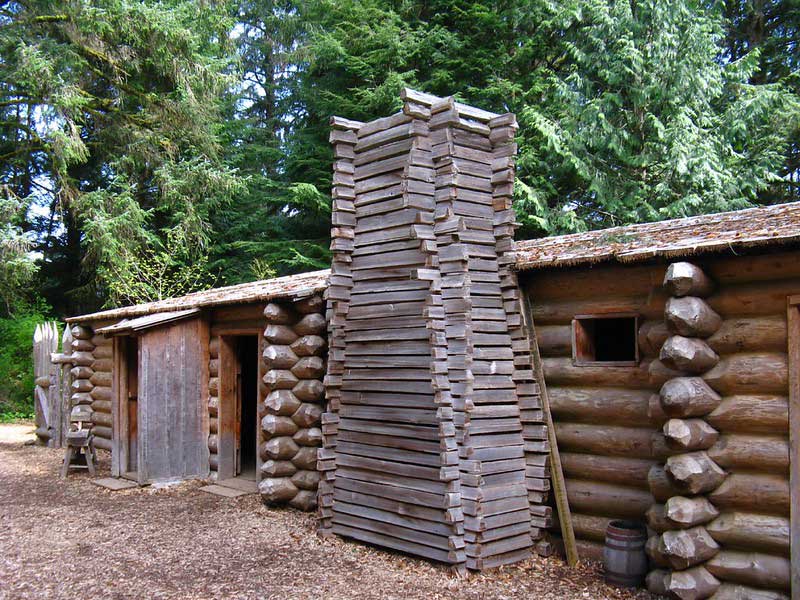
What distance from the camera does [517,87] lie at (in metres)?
17.8

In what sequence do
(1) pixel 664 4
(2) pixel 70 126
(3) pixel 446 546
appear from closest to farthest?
1. (3) pixel 446 546
2. (1) pixel 664 4
3. (2) pixel 70 126

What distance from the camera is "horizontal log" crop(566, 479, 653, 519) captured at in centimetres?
692

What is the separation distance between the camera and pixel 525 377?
25.1 ft

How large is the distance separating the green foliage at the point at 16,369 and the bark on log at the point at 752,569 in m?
20.6

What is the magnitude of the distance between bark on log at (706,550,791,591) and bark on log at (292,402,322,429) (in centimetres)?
536

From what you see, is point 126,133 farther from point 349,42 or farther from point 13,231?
point 349,42

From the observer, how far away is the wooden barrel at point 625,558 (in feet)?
21.3

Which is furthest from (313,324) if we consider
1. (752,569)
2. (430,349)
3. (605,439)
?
(752,569)

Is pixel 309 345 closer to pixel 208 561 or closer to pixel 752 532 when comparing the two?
pixel 208 561

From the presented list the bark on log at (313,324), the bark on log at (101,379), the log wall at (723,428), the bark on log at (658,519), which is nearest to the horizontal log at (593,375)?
the log wall at (723,428)

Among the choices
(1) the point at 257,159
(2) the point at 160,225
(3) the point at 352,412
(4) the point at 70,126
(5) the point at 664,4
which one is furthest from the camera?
(1) the point at 257,159

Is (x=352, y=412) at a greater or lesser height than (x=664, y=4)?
lesser

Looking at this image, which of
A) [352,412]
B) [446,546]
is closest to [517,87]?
[352,412]

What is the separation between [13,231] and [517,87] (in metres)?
13.9
